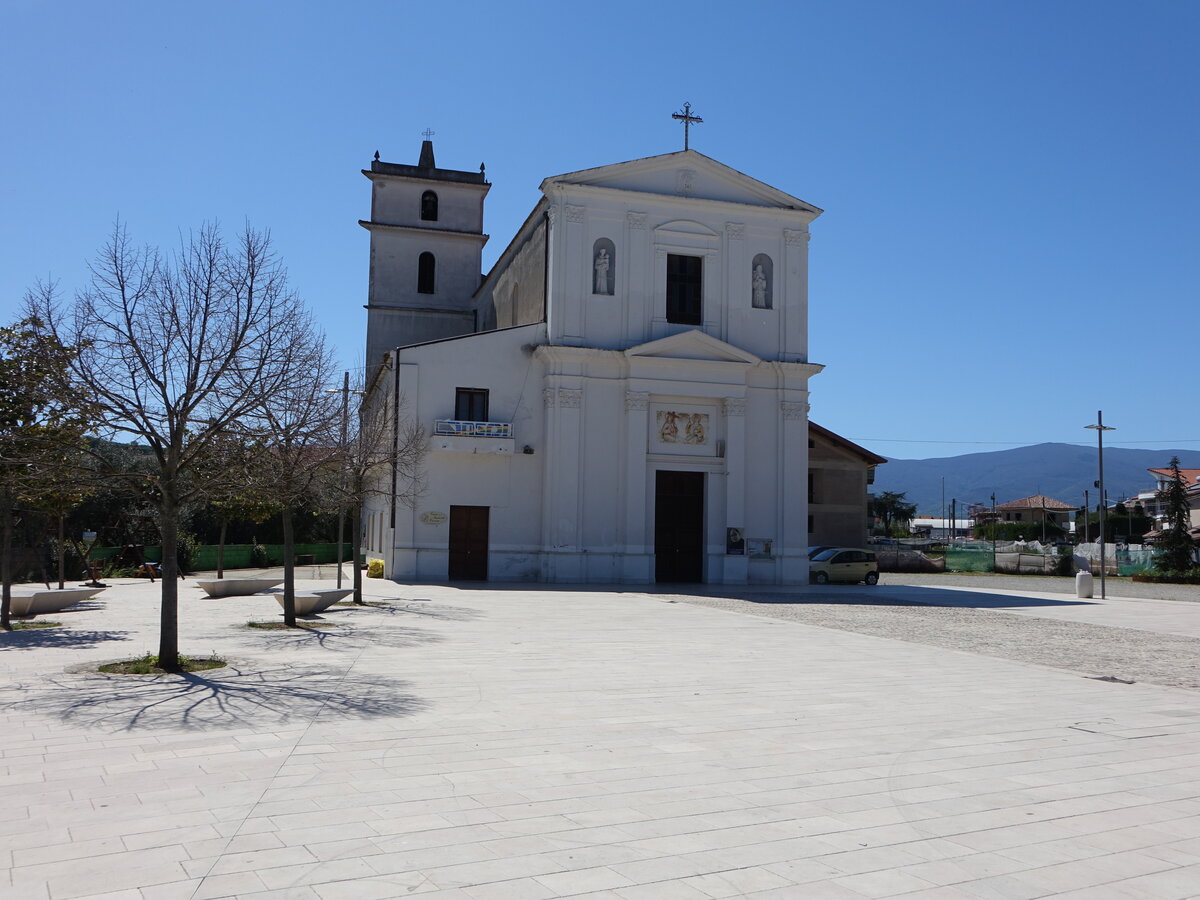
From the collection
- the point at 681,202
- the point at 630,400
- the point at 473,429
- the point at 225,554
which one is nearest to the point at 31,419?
Result: the point at 473,429

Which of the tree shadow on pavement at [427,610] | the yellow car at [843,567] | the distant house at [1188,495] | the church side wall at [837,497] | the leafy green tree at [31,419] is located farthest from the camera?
the church side wall at [837,497]

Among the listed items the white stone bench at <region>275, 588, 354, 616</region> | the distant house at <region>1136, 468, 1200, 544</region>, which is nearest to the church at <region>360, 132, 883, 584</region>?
the white stone bench at <region>275, 588, 354, 616</region>

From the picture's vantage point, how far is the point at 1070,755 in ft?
26.7

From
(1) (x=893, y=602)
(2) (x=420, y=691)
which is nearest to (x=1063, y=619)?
(1) (x=893, y=602)

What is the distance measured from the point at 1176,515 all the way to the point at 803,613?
38083mm

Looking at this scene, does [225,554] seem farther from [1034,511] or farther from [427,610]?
[1034,511]

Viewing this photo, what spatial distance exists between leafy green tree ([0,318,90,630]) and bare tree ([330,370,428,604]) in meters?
5.35

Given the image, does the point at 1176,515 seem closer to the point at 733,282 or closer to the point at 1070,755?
the point at 733,282

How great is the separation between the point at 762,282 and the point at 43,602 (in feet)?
82.6

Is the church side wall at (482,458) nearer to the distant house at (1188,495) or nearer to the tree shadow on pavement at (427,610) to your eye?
the tree shadow on pavement at (427,610)

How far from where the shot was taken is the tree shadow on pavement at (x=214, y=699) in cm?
881

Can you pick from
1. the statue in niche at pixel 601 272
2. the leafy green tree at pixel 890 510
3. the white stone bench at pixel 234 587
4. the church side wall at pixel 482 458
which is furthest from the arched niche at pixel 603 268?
the leafy green tree at pixel 890 510

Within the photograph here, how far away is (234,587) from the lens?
24812 mm

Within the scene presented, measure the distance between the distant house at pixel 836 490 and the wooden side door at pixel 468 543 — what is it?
2831 centimetres
